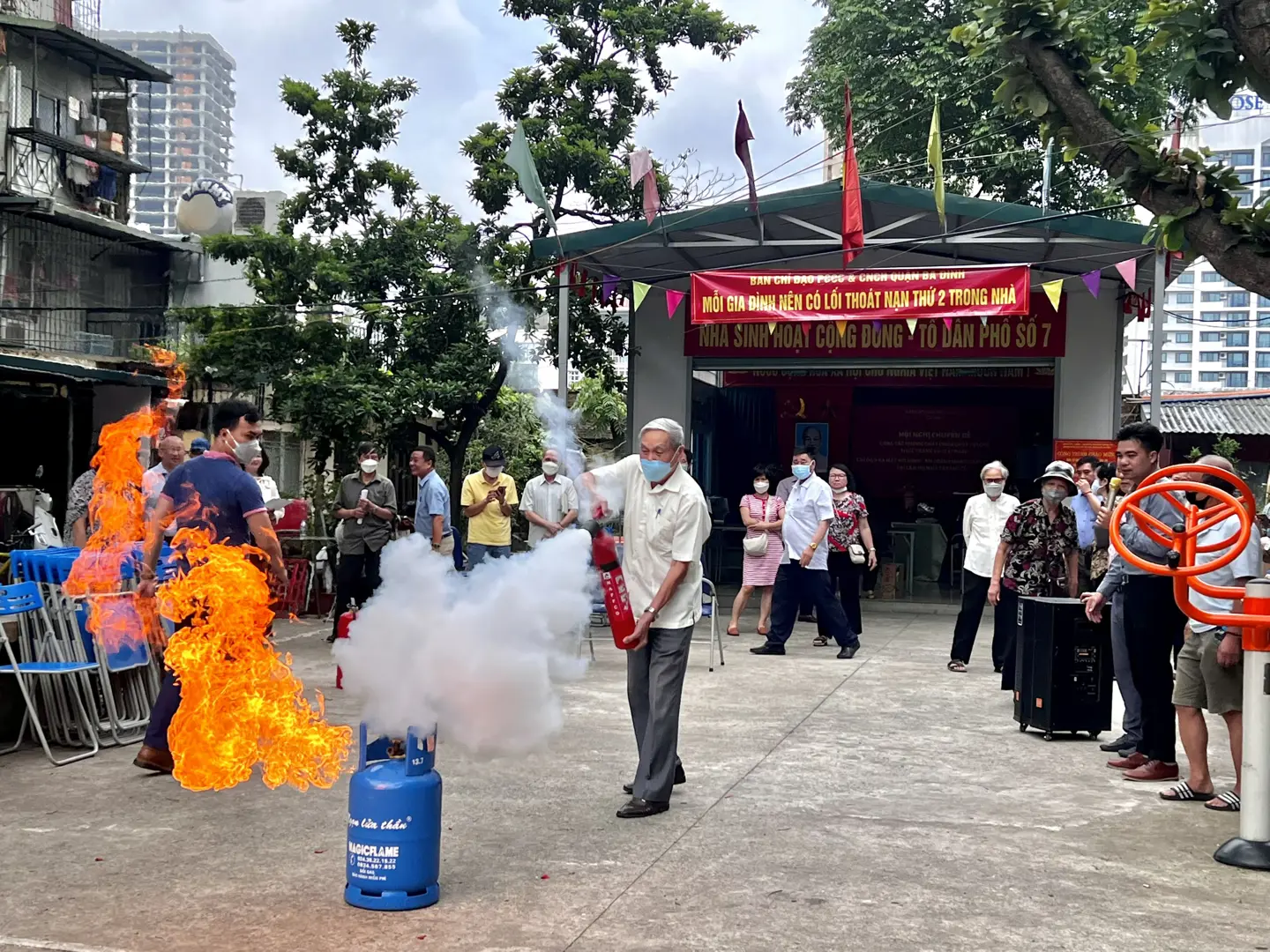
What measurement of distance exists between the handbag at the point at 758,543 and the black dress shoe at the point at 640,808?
5932 millimetres

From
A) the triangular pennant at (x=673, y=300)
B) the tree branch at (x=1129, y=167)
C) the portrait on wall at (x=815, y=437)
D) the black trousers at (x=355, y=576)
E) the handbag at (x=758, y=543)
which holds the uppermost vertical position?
the triangular pennant at (x=673, y=300)

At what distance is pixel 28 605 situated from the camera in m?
6.61

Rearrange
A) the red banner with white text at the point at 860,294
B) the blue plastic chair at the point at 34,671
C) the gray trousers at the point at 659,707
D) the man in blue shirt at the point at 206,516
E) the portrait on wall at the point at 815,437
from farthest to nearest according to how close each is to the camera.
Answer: the portrait on wall at the point at 815,437, the red banner with white text at the point at 860,294, the blue plastic chair at the point at 34,671, the man in blue shirt at the point at 206,516, the gray trousers at the point at 659,707

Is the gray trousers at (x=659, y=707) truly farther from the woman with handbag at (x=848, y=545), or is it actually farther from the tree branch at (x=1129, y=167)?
the woman with handbag at (x=848, y=545)

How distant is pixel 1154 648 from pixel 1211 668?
22.5 inches

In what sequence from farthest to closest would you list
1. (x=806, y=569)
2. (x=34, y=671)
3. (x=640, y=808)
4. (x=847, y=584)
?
(x=847, y=584), (x=806, y=569), (x=34, y=671), (x=640, y=808)

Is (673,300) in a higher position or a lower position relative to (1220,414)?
higher

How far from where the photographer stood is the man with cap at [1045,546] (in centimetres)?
856

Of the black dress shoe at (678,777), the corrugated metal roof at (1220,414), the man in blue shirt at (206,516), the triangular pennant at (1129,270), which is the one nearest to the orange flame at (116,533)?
the man in blue shirt at (206,516)

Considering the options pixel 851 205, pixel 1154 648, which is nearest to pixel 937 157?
pixel 851 205

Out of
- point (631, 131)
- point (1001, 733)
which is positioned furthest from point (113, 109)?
point (1001, 733)

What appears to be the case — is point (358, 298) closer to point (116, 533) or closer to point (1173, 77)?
point (116, 533)

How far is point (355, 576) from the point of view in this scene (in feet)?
33.6

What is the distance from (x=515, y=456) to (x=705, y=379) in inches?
154
